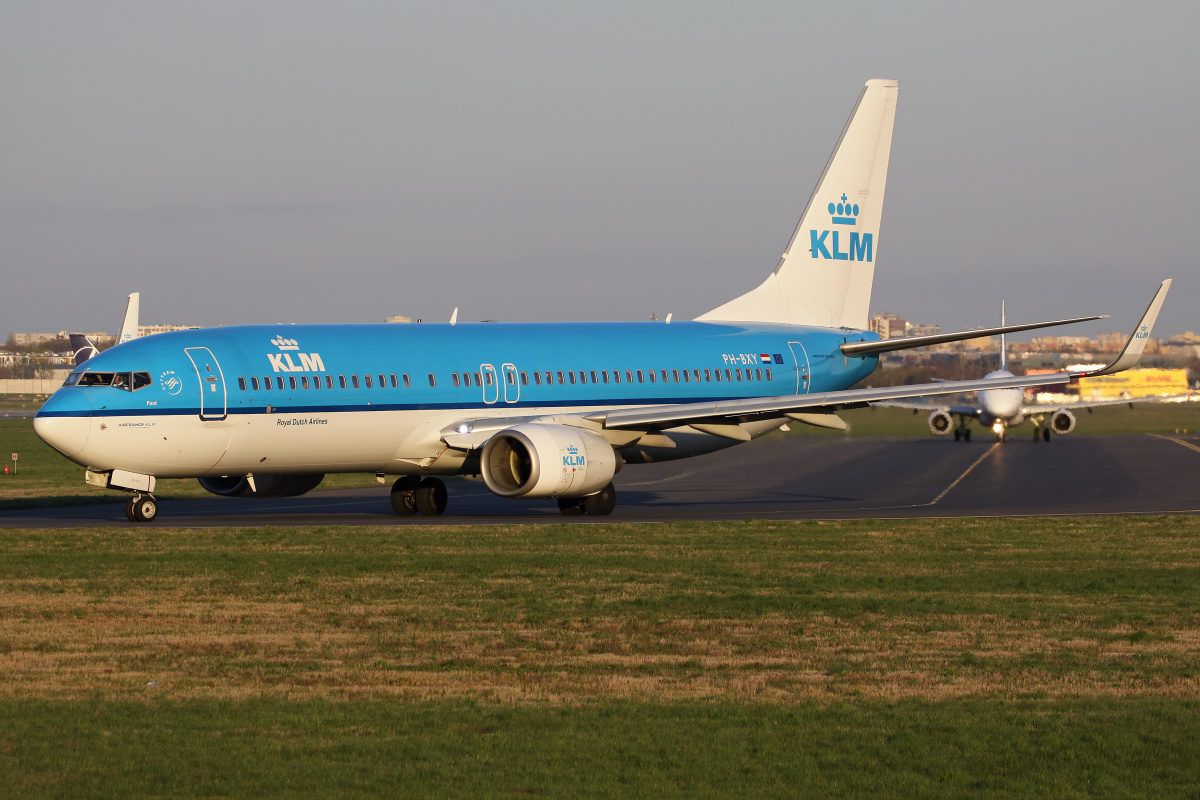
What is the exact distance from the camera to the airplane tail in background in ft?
126

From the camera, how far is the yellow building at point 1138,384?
239 feet

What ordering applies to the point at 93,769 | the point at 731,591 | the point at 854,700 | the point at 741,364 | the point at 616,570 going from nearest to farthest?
the point at 93,769
the point at 854,700
the point at 731,591
the point at 616,570
the point at 741,364

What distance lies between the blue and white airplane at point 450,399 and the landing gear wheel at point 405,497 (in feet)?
0.13

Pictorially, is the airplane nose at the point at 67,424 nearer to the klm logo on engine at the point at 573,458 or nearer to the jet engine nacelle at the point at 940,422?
the klm logo on engine at the point at 573,458

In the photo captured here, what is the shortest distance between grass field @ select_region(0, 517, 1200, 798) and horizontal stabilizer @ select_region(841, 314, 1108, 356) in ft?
30.2

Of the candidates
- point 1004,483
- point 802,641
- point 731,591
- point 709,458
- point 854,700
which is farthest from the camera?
point 709,458

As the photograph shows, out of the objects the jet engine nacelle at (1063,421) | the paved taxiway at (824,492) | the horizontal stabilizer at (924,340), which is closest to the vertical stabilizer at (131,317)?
the paved taxiway at (824,492)

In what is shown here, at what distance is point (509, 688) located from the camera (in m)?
12.7

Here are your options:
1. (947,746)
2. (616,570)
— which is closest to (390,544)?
(616,570)

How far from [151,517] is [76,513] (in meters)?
4.61

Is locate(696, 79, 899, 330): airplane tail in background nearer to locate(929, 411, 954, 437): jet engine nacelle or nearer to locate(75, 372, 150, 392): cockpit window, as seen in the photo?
locate(75, 372, 150, 392): cockpit window

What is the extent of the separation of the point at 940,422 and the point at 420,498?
151 feet

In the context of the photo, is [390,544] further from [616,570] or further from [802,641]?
[802,641]

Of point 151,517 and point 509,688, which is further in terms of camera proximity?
point 151,517
